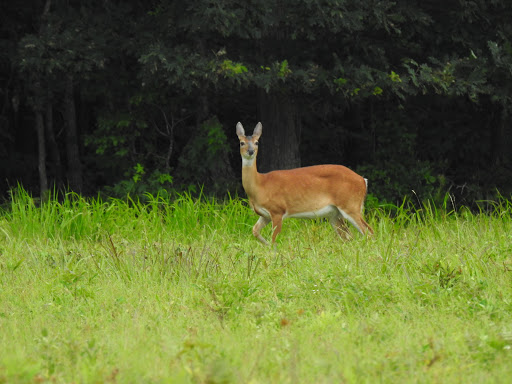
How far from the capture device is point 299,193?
8.80 metres

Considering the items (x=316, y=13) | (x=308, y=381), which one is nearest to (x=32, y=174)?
(x=316, y=13)

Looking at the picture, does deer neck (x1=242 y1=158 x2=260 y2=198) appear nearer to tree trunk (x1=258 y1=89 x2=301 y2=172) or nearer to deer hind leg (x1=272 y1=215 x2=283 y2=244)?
deer hind leg (x1=272 y1=215 x2=283 y2=244)

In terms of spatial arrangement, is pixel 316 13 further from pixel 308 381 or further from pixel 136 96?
pixel 308 381

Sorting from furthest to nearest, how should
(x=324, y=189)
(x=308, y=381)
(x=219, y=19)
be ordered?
(x=219, y=19) → (x=324, y=189) → (x=308, y=381)

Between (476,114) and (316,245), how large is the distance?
306 inches

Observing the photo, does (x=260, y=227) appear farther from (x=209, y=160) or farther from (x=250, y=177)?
(x=209, y=160)

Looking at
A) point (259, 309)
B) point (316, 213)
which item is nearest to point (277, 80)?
point (316, 213)

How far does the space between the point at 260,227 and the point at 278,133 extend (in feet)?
11.5

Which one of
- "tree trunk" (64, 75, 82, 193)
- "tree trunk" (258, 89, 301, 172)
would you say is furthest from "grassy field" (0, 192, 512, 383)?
"tree trunk" (64, 75, 82, 193)

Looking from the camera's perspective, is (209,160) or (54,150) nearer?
(209,160)

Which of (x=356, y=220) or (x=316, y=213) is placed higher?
(x=316, y=213)

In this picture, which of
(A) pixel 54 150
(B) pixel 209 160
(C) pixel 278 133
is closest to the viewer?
(C) pixel 278 133

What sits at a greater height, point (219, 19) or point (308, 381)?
point (219, 19)

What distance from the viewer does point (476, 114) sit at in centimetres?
1470
